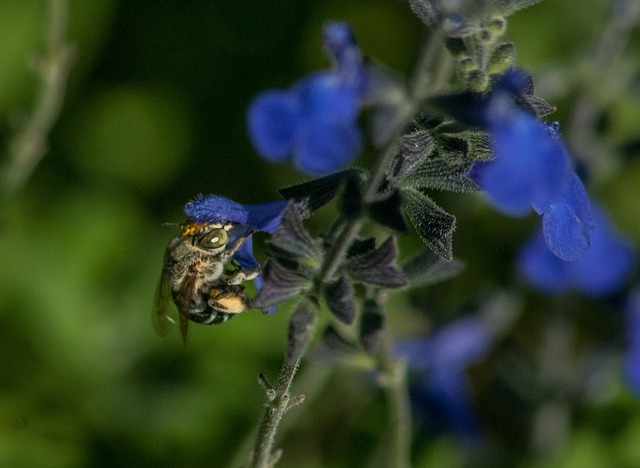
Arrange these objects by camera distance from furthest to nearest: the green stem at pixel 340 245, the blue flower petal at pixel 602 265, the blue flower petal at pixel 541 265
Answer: the blue flower petal at pixel 602 265
the blue flower petal at pixel 541 265
the green stem at pixel 340 245

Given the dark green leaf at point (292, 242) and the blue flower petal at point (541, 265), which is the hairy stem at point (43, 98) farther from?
the blue flower petal at point (541, 265)

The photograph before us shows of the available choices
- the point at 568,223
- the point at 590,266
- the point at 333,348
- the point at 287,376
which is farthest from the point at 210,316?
the point at 590,266

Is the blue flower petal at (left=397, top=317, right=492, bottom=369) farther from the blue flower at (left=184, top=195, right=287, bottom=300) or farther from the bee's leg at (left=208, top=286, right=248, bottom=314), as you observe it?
the blue flower at (left=184, top=195, right=287, bottom=300)

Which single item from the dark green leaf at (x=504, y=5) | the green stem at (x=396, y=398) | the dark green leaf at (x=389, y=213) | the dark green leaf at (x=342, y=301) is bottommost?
the green stem at (x=396, y=398)

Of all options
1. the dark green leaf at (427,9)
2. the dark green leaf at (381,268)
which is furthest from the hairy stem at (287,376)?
the dark green leaf at (427,9)

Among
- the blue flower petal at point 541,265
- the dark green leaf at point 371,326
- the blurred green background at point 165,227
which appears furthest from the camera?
the blurred green background at point 165,227

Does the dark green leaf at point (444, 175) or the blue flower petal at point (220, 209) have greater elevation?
the dark green leaf at point (444, 175)

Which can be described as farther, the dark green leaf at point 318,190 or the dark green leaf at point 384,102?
the dark green leaf at point 318,190
